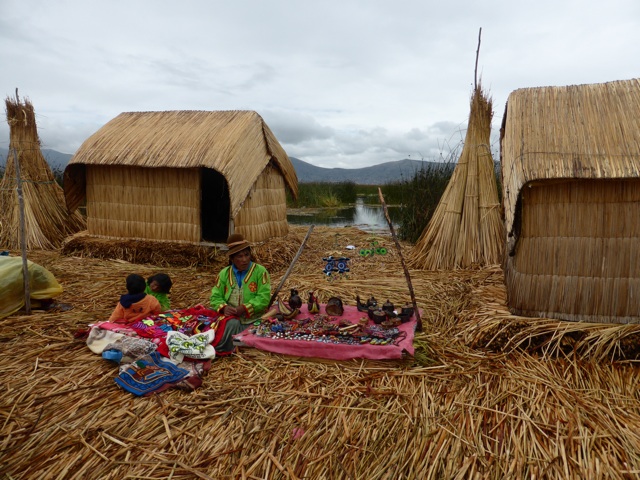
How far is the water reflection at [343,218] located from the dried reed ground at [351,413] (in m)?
7.86

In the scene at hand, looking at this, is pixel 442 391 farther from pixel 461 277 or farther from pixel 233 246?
pixel 461 277

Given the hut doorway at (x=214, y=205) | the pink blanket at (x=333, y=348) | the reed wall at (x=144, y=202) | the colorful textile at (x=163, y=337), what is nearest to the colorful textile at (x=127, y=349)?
the colorful textile at (x=163, y=337)

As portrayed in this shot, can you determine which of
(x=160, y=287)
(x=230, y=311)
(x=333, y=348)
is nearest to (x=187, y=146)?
(x=160, y=287)

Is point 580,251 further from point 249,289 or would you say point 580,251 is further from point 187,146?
point 187,146

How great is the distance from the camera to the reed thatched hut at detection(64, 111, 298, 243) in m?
5.73

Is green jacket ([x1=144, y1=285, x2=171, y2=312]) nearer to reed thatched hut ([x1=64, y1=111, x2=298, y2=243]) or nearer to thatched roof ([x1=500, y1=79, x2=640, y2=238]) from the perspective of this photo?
reed thatched hut ([x1=64, y1=111, x2=298, y2=243])

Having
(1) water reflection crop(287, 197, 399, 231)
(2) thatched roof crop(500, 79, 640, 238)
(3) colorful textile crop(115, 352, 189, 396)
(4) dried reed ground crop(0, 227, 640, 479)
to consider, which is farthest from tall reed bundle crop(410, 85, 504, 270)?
(1) water reflection crop(287, 197, 399, 231)

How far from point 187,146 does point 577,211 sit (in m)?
4.60

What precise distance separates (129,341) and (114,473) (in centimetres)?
106

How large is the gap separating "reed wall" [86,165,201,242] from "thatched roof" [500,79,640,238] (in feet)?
13.2

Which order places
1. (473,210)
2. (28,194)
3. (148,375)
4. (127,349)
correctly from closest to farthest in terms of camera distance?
(148,375) → (127,349) → (473,210) → (28,194)

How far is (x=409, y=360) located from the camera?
293cm

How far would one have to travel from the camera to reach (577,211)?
309cm

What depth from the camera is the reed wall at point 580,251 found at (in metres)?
3.01
